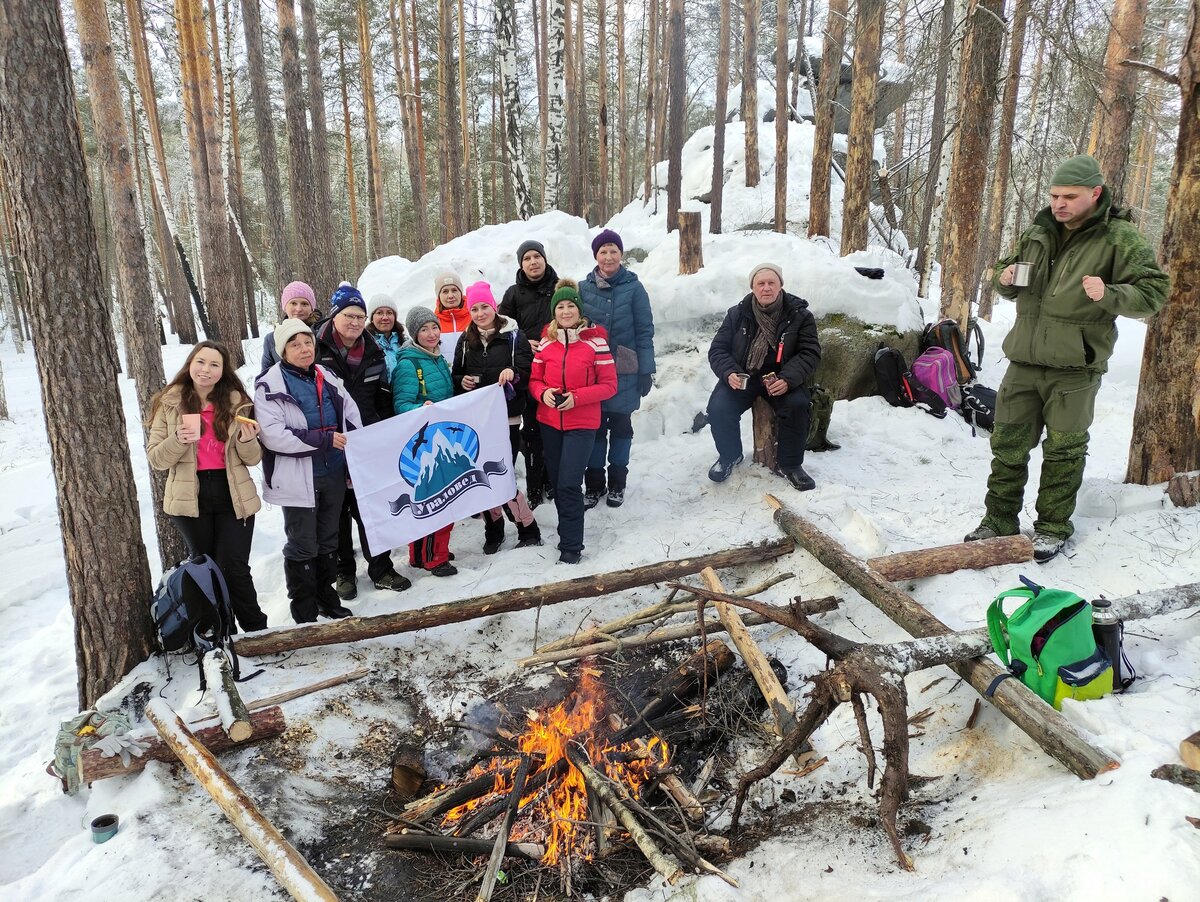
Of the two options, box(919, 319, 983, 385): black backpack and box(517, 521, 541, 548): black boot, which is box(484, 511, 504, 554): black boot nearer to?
box(517, 521, 541, 548): black boot

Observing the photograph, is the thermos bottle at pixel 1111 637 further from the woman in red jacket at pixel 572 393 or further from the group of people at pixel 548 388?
the woman in red jacket at pixel 572 393

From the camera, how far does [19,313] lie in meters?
30.4

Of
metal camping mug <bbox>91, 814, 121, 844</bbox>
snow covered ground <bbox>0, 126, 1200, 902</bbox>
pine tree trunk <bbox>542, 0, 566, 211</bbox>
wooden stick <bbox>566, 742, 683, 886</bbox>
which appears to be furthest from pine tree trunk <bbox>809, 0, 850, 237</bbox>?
metal camping mug <bbox>91, 814, 121, 844</bbox>

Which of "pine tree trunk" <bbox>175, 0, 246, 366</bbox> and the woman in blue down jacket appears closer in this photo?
the woman in blue down jacket

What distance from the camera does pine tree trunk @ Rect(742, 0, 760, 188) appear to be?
59.2 ft

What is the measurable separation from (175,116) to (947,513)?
3107cm

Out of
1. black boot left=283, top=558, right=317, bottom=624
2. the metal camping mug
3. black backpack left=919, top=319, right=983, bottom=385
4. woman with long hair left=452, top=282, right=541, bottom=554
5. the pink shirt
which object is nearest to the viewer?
the metal camping mug

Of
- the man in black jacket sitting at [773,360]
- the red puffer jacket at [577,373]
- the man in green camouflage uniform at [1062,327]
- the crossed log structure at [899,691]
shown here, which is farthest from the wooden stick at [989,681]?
the red puffer jacket at [577,373]

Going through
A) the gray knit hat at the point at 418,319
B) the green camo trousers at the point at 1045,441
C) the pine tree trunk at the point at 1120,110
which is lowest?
the green camo trousers at the point at 1045,441

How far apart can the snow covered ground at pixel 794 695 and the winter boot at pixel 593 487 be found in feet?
0.42

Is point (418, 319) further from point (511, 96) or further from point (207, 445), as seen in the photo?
point (511, 96)

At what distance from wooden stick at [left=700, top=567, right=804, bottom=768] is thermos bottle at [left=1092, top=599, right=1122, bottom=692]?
1451 mm

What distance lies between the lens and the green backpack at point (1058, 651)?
122 inches

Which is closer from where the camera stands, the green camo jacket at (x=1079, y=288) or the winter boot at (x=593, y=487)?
the green camo jacket at (x=1079, y=288)
